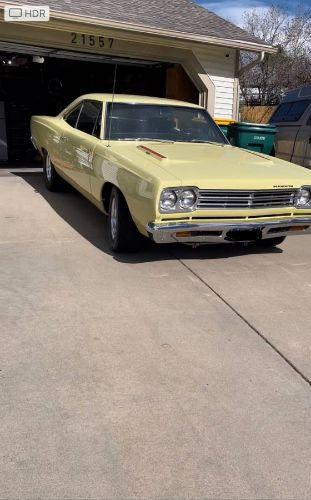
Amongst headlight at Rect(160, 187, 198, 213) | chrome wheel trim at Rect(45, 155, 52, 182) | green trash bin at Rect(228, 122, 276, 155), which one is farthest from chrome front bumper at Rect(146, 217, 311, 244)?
green trash bin at Rect(228, 122, 276, 155)

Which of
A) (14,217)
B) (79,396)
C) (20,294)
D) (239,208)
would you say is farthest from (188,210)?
(14,217)

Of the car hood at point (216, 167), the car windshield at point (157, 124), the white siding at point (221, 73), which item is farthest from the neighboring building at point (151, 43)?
the car hood at point (216, 167)

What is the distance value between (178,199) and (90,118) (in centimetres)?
240

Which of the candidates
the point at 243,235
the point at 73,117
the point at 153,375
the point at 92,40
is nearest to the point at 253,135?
the point at 73,117

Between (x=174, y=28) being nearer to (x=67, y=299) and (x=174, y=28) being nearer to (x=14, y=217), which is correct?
(x=14, y=217)

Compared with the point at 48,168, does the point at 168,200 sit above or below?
above

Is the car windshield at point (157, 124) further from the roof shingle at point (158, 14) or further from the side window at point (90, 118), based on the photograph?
the roof shingle at point (158, 14)

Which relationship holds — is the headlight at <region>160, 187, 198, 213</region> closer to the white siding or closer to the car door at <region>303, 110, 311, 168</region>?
the car door at <region>303, 110, 311, 168</region>

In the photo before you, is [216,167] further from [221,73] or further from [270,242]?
[221,73]

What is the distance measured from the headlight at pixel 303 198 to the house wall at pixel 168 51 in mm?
6246

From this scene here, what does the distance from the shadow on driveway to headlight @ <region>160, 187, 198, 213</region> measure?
81 cm

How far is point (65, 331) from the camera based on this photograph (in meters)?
3.38

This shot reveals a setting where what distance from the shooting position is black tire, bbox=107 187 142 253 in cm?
478

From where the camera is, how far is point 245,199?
4535 millimetres
